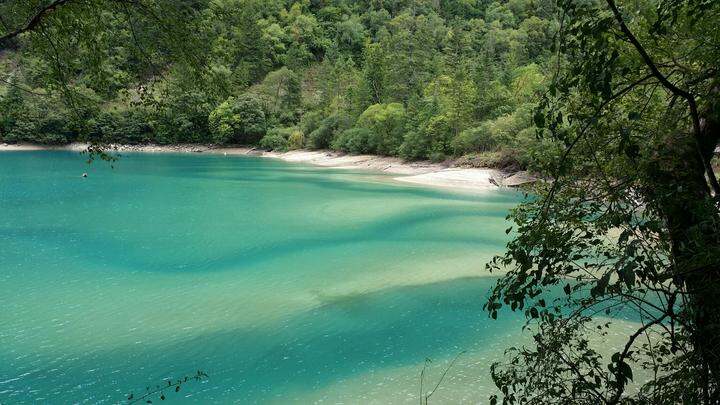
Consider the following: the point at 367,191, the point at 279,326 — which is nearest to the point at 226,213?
the point at 367,191

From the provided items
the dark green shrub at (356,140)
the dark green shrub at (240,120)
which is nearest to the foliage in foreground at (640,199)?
the dark green shrub at (356,140)

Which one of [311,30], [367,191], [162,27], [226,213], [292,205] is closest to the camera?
[162,27]

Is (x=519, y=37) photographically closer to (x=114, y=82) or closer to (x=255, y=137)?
(x=255, y=137)

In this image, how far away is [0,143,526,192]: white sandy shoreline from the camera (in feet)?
113

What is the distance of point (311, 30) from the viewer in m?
93.1

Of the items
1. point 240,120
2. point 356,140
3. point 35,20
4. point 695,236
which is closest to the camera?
point 695,236

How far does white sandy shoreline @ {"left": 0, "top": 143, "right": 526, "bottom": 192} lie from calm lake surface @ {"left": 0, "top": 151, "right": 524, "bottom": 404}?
4.36m

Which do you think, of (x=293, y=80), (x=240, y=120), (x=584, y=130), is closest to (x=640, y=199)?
(x=584, y=130)

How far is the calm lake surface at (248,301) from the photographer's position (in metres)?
8.23

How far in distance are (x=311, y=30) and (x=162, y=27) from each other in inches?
3727

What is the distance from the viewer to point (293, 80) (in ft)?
238

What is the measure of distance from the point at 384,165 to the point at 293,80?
107 ft

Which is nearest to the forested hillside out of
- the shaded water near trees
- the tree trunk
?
the tree trunk

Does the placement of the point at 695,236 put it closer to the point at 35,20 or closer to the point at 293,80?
the point at 35,20
